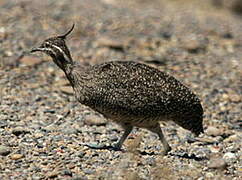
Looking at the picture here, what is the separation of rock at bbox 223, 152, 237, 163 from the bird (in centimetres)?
76

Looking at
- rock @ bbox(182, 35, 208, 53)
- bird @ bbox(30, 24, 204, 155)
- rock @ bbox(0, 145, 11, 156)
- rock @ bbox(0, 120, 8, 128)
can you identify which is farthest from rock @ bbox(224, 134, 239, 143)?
rock @ bbox(182, 35, 208, 53)

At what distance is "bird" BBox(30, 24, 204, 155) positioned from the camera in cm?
823

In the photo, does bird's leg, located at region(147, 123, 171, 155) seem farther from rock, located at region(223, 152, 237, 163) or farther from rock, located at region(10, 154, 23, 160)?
rock, located at region(10, 154, 23, 160)

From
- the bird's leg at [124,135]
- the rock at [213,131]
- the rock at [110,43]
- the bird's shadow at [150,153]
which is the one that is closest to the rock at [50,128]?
the bird's shadow at [150,153]

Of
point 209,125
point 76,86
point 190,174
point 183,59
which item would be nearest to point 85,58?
point 183,59

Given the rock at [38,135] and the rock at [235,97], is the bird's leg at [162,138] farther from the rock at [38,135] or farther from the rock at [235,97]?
the rock at [235,97]

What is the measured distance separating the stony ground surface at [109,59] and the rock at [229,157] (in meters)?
0.02

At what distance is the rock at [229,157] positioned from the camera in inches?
350

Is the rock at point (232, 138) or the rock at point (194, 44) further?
the rock at point (194, 44)

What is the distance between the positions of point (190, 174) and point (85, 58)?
5.80 meters

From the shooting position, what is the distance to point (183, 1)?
19750 mm

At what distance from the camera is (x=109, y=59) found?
43.0 feet

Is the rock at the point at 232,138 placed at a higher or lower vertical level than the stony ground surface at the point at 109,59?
lower

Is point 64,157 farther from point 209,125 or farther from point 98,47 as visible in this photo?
point 98,47
